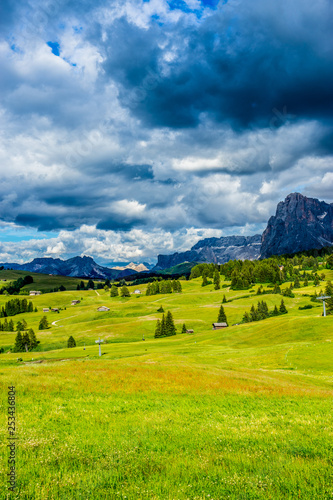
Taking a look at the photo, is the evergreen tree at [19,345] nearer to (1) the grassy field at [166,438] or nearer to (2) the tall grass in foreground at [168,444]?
(1) the grassy field at [166,438]

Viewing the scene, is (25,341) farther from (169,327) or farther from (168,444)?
(168,444)

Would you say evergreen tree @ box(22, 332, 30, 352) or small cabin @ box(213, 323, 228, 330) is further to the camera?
small cabin @ box(213, 323, 228, 330)

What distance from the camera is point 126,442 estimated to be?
10164mm

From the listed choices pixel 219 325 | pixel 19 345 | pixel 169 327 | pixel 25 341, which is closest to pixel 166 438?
pixel 169 327

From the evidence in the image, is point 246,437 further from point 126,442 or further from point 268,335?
point 268,335

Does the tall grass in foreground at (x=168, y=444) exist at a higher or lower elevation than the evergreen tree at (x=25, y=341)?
higher

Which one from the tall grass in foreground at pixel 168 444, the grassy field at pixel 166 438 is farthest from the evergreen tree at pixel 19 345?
the tall grass in foreground at pixel 168 444

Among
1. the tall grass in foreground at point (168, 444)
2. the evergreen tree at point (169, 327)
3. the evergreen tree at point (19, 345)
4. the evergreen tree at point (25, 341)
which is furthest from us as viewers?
the evergreen tree at point (169, 327)

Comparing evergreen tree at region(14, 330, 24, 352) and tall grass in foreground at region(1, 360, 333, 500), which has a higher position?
tall grass in foreground at region(1, 360, 333, 500)

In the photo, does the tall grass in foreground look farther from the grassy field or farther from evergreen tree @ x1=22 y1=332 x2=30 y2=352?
evergreen tree @ x1=22 y1=332 x2=30 y2=352

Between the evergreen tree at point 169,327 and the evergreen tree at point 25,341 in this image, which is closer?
the evergreen tree at point 25,341

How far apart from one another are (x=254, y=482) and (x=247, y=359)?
50.7 metres

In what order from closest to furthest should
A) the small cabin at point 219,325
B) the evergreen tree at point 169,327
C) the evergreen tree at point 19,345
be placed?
the evergreen tree at point 19,345 < the evergreen tree at point 169,327 < the small cabin at point 219,325

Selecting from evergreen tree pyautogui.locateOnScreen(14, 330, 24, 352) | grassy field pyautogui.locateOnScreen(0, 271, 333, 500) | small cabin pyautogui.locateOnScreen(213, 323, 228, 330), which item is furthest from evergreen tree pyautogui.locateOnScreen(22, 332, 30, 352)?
grassy field pyautogui.locateOnScreen(0, 271, 333, 500)
